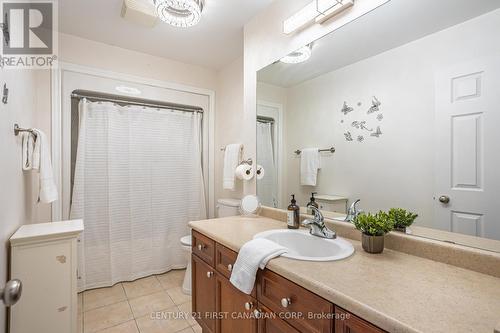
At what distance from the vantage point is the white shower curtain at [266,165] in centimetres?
188

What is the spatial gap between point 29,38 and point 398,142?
2.65 meters

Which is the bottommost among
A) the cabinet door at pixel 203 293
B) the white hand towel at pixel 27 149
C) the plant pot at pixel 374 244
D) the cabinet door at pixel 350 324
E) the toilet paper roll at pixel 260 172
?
the cabinet door at pixel 203 293

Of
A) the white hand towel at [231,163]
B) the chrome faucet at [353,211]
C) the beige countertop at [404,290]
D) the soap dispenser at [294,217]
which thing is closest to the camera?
the beige countertop at [404,290]

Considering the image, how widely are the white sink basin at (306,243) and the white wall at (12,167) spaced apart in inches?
51.3

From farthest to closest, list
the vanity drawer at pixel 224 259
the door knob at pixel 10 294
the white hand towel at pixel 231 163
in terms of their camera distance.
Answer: the white hand towel at pixel 231 163
the vanity drawer at pixel 224 259
the door knob at pixel 10 294

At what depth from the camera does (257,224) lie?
5.36 feet

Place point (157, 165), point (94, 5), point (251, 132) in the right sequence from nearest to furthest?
1. point (94, 5)
2. point (251, 132)
3. point (157, 165)

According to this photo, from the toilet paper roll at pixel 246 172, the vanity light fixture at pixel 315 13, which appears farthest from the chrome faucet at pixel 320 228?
the vanity light fixture at pixel 315 13

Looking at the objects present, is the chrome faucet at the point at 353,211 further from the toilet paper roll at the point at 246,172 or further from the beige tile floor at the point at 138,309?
the beige tile floor at the point at 138,309

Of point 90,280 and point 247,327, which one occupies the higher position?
point 247,327

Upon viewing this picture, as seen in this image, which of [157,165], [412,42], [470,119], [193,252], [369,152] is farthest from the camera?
[157,165]

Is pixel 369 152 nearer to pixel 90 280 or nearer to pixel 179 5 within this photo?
pixel 179 5

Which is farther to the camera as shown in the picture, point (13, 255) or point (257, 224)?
point (257, 224)

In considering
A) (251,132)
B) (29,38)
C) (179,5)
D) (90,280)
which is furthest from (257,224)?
(29,38)
